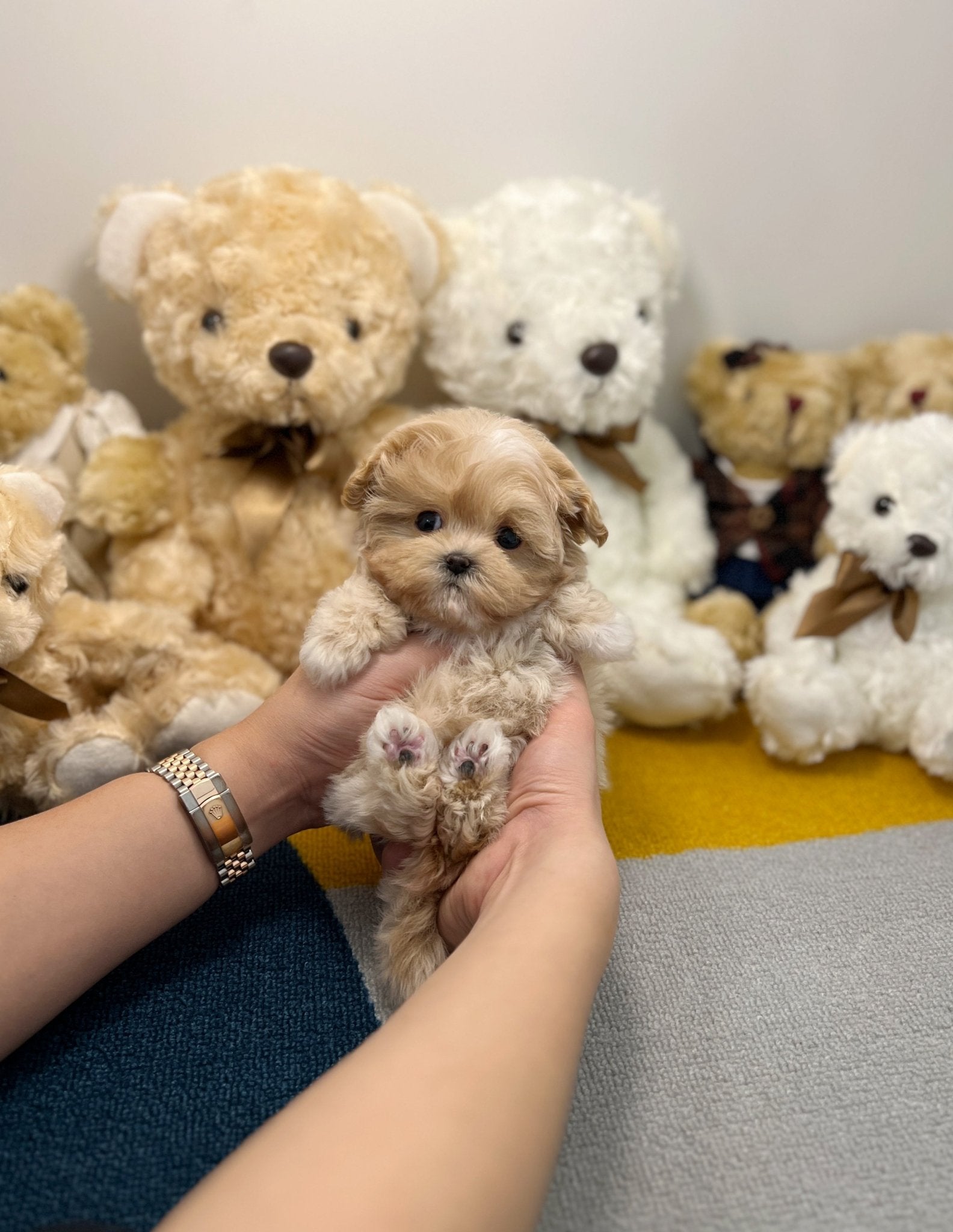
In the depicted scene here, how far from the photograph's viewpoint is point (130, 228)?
1.59 metres

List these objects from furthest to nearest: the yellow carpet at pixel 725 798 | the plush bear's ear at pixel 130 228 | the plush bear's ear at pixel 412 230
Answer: the plush bear's ear at pixel 412 230, the plush bear's ear at pixel 130 228, the yellow carpet at pixel 725 798

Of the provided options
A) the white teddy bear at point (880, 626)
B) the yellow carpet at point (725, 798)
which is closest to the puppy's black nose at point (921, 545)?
the white teddy bear at point (880, 626)

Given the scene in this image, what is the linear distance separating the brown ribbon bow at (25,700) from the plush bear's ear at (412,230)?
1.10 meters

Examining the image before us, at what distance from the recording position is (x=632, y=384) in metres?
1.78

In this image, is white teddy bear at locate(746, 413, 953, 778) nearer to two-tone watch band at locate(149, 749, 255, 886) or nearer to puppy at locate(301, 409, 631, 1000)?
puppy at locate(301, 409, 631, 1000)

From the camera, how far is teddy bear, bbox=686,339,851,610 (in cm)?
201

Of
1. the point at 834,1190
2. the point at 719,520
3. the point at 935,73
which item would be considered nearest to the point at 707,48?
the point at 935,73

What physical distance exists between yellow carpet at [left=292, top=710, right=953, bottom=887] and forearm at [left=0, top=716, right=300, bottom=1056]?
232 mm

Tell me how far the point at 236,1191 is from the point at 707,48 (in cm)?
230

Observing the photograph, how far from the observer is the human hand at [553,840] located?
969mm

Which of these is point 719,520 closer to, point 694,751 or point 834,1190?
point 694,751

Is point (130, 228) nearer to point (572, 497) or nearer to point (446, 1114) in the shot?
point (572, 497)

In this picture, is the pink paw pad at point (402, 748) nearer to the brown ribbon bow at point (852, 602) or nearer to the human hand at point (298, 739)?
the human hand at point (298, 739)

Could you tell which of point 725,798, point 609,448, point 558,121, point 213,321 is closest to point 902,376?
point 609,448
